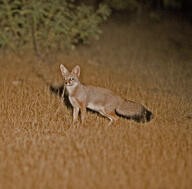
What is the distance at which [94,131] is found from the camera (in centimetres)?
597

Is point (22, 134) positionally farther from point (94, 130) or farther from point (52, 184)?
point (52, 184)

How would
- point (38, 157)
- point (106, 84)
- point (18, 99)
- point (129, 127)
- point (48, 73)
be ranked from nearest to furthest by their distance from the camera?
point (38, 157)
point (129, 127)
point (18, 99)
point (106, 84)
point (48, 73)

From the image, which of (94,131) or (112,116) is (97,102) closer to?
(112,116)

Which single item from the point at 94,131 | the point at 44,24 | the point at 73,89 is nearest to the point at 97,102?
the point at 73,89

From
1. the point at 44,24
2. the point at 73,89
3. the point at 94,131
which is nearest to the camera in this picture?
the point at 94,131

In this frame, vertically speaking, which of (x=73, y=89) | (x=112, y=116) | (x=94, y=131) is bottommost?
(x=94, y=131)

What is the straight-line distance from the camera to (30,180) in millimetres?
4391

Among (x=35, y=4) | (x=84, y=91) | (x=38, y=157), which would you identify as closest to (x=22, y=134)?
(x=38, y=157)

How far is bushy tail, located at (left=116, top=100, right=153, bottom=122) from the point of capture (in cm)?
638

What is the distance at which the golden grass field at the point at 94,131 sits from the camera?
14.8 ft

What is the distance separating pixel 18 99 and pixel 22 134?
192 centimetres

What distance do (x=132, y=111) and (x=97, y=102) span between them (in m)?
0.68

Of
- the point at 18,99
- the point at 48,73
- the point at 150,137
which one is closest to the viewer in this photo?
the point at 150,137

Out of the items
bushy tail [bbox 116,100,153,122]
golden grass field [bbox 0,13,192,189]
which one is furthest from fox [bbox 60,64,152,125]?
golden grass field [bbox 0,13,192,189]
